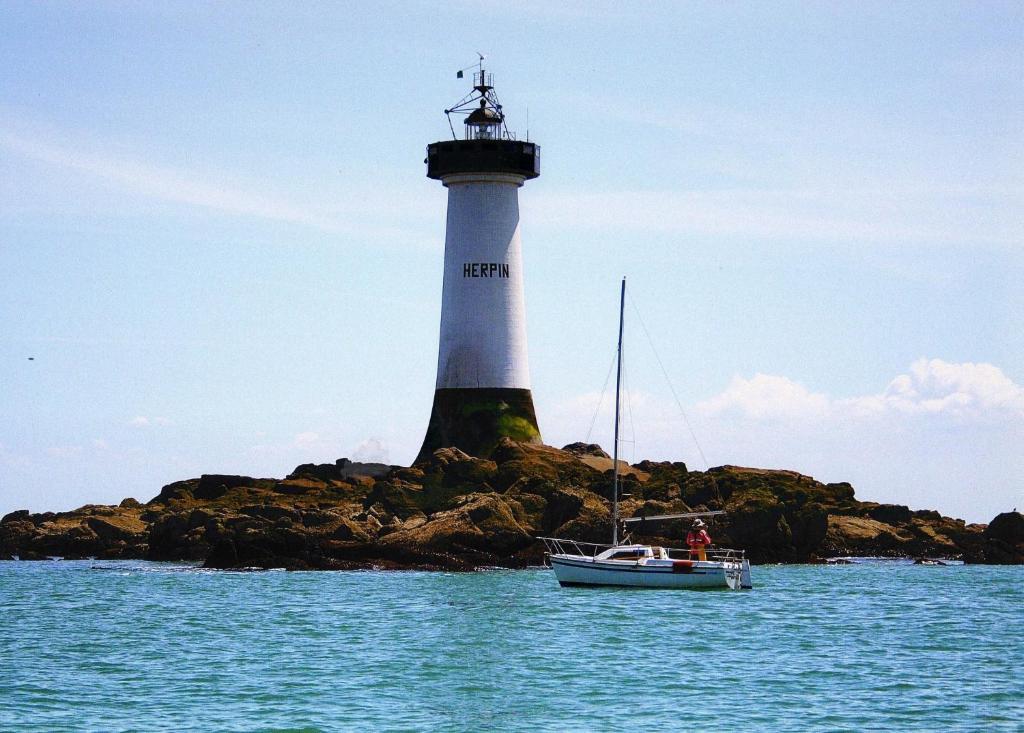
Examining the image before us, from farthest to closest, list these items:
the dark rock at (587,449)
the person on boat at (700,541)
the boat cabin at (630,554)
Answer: the dark rock at (587,449)
the person on boat at (700,541)
the boat cabin at (630,554)

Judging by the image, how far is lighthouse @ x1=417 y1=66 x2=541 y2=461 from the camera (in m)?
63.3

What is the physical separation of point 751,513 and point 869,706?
29.4m

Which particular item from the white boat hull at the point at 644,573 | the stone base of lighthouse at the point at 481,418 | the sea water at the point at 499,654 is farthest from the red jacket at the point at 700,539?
the stone base of lighthouse at the point at 481,418

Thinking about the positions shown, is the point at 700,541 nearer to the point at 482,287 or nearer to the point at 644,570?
the point at 644,570

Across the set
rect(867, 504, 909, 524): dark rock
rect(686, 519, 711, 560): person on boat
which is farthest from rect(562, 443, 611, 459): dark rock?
rect(686, 519, 711, 560): person on boat

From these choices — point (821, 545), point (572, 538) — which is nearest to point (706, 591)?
point (572, 538)

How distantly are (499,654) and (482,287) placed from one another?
29691 millimetres

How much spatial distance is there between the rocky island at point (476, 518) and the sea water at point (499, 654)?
78.2 inches

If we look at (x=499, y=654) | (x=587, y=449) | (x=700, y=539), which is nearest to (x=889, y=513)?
(x=587, y=449)

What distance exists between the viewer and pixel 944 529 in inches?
2630

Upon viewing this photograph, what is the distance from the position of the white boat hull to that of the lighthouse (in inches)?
636

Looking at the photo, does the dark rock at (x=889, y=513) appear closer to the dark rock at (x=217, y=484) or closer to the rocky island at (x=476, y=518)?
the rocky island at (x=476, y=518)

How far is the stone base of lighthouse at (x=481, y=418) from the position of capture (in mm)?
63781

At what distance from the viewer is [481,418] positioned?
209 ft
